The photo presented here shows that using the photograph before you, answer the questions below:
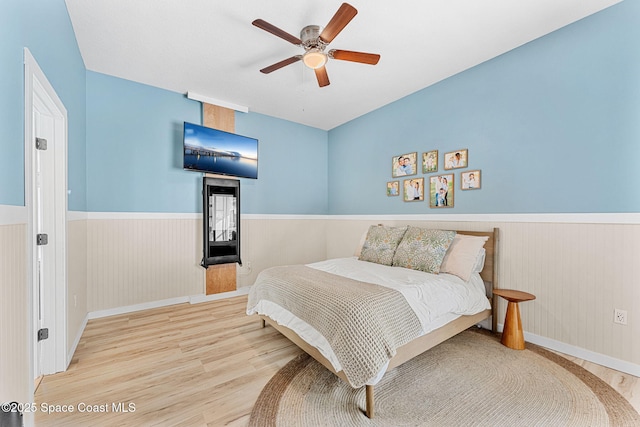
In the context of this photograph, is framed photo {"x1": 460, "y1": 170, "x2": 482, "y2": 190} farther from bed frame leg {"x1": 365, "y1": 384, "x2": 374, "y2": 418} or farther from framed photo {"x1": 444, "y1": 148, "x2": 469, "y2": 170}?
bed frame leg {"x1": 365, "y1": 384, "x2": 374, "y2": 418}

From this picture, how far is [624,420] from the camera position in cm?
154

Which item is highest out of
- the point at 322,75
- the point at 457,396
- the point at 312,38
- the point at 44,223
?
the point at 312,38

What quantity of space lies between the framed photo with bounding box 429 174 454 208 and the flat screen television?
97.8 inches

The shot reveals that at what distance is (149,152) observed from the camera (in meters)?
3.37

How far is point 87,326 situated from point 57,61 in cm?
251

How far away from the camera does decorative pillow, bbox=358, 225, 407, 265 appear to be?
303 cm

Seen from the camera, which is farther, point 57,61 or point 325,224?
point 325,224

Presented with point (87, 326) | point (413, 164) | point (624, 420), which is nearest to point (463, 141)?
point (413, 164)

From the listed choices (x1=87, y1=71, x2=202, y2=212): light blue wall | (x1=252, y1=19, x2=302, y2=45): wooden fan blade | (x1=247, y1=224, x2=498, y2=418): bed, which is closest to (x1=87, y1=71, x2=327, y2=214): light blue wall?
(x1=87, y1=71, x2=202, y2=212): light blue wall

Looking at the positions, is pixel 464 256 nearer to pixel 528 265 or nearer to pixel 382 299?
Answer: pixel 528 265

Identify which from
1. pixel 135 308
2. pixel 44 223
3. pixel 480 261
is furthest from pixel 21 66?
pixel 480 261

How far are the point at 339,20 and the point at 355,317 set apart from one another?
6.60 ft

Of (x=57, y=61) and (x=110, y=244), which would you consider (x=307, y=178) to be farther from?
(x=57, y=61)

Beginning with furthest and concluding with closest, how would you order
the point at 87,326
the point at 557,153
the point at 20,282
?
the point at 87,326
the point at 557,153
the point at 20,282
